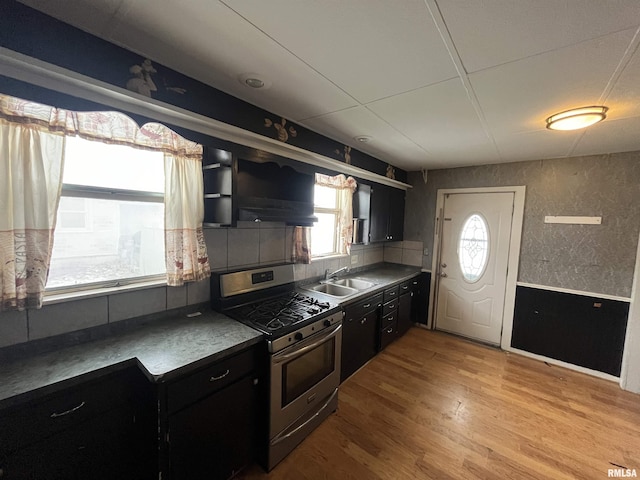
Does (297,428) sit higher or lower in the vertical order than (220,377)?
lower

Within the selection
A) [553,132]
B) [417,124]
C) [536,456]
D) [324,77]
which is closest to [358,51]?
[324,77]

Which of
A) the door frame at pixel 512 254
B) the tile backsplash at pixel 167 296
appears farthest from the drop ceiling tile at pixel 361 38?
the door frame at pixel 512 254

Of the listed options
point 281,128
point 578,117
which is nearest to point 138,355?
point 281,128

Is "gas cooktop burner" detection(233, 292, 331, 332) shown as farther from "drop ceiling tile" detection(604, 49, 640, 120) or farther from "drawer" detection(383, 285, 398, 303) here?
"drop ceiling tile" detection(604, 49, 640, 120)

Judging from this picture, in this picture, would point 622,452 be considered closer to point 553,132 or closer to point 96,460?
point 553,132

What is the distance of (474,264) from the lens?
3455 millimetres

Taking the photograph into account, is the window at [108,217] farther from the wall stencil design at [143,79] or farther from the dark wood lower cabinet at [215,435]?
the dark wood lower cabinet at [215,435]

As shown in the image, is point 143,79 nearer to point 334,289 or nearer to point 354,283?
point 334,289

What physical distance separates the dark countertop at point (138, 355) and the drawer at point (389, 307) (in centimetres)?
175

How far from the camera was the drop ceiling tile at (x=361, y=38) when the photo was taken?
963 millimetres

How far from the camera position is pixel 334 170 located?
2.56m

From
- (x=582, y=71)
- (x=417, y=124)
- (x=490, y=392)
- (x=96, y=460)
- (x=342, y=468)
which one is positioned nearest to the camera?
(x=96, y=460)

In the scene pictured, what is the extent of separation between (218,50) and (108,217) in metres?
1.08

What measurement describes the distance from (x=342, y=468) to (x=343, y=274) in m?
1.86
